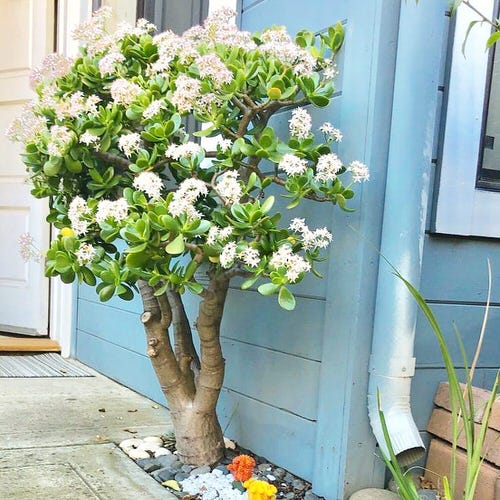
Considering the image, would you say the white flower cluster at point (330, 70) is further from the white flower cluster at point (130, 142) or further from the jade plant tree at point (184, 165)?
the white flower cluster at point (130, 142)

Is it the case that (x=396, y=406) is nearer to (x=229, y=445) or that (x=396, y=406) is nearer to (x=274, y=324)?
(x=274, y=324)

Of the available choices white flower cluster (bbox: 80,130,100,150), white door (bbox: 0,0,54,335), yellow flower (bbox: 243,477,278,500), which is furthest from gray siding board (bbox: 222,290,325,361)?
white door (bbox: 0,0,54,335)

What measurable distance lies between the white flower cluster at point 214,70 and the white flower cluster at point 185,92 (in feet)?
0.10

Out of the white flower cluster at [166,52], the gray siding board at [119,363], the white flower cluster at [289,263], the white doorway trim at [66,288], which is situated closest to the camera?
the white flower cluster at [289,263]

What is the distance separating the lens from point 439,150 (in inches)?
57.6

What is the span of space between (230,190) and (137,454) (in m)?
0.89

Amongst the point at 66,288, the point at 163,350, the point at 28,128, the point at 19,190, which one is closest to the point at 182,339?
the point at 163,350

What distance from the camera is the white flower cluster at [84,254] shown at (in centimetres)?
132

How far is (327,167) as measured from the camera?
1.29 meters

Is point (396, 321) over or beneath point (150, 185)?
beneath

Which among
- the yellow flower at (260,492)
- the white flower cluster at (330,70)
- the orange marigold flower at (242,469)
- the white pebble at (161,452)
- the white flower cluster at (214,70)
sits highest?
the white flower cluster at (330,70)

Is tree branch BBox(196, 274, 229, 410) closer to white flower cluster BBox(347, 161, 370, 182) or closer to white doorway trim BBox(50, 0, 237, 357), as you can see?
white flower cluster BBox(347, 161, 370, 182)

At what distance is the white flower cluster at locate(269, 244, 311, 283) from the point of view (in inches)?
46.0

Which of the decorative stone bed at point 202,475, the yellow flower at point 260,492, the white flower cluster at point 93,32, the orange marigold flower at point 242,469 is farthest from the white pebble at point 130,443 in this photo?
the white flower cluster at point 93,32
